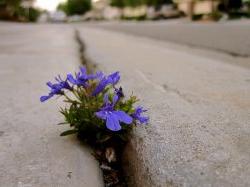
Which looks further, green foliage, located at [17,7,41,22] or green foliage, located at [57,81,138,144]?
green foliage, located at [17,7,41,22]

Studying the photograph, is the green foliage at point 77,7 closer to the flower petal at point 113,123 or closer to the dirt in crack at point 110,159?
the dirt in crack at point 110,159

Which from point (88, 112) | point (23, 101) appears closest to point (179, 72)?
point (23, 101)

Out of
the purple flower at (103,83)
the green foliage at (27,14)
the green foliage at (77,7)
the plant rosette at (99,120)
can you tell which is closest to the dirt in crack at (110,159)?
the plant rosette at (99,120)

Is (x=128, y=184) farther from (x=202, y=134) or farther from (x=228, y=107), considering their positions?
(x=228, y=107)

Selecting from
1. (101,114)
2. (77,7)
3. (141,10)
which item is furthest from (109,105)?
(77,7)

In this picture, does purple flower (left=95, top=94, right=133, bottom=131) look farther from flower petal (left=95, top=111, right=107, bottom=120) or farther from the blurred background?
the blurred background

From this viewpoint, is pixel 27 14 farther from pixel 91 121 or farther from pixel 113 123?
pixel 113 123

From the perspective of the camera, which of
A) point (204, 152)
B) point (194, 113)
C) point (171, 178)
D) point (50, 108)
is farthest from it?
point (50, 108)

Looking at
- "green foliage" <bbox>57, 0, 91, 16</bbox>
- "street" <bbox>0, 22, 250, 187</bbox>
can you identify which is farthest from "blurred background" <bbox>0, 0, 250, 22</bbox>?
"street" <bbox>0, 22, 250, 187</bbox>
